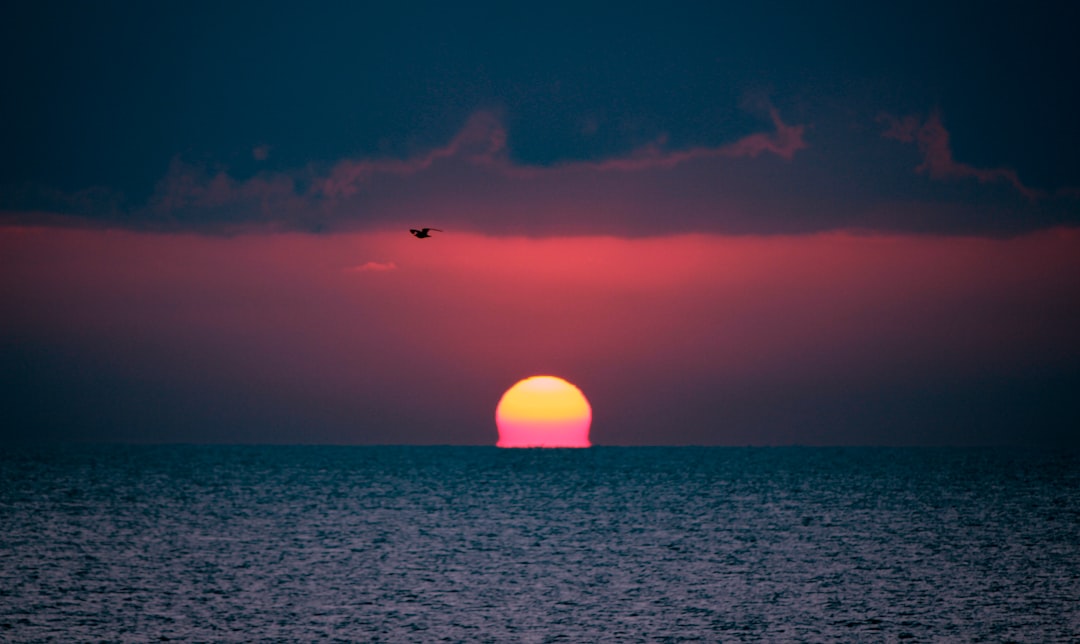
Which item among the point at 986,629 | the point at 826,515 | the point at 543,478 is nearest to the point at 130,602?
the point at 986,629

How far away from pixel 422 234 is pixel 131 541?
37.6 meters

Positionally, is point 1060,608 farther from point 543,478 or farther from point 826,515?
point 543,478

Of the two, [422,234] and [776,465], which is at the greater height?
[422,234]

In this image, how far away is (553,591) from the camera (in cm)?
4794

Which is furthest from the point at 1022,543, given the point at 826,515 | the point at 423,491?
the point at 423,491

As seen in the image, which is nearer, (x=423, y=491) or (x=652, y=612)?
(x=652, y=612)

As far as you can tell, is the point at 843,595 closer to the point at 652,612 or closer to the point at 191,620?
the point at 652,612

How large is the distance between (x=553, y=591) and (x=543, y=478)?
100 meters

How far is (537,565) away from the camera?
56812 millimetres

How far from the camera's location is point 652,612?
42.4m

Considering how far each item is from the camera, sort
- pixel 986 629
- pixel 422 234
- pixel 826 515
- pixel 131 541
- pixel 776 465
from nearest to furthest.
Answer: pixel 986 629 → pixel 422 234 → pixel 131 541 → pixel 826 515 → pixel 776 465

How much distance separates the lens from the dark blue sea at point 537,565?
129 feet

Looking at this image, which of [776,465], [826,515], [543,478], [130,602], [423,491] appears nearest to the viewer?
[130,602]

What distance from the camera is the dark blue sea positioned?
39.5 m
